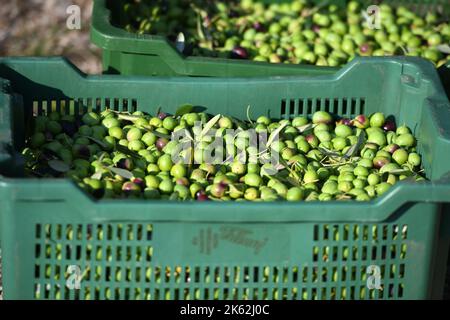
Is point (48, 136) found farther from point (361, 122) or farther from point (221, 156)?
point (361, 122)

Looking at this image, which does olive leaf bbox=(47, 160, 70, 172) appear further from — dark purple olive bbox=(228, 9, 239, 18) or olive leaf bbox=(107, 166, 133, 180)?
dark purple olive bbox=(228, 9, 239, 18)

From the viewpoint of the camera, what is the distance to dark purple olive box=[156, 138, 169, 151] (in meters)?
3.21

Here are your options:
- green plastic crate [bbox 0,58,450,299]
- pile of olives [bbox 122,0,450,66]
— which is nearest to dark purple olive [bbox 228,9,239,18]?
pile of olives [bbox 122,0,450,66]

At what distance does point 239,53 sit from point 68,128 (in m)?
0.95

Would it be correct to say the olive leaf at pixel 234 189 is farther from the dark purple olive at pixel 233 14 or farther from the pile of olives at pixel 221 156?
the dark purple olive at pixel 233 14

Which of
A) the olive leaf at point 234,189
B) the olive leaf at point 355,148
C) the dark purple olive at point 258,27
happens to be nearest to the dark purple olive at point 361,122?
the olive leaf at point 355,148

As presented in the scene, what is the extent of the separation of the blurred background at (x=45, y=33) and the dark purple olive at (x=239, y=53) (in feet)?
4.61

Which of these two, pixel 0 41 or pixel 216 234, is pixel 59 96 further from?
pixel 0 41

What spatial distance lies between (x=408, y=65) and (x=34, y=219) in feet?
4.98

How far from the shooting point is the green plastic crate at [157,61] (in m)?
3.50

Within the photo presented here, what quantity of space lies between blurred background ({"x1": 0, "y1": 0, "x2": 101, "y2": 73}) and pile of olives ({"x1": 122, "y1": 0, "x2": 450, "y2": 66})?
1.01 m

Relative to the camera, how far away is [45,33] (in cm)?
544
